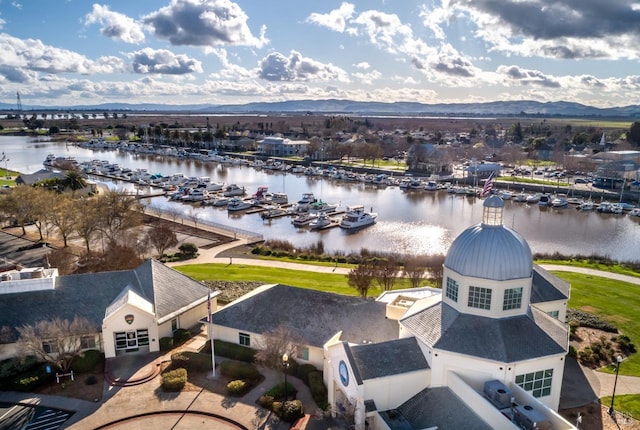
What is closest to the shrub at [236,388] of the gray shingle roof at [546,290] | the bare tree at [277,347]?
the bare tree at [277,347]

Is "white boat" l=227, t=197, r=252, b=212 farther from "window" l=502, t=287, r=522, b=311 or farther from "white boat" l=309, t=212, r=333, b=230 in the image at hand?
"window" l=502, t=287, r=522, b=311

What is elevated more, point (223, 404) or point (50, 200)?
point (50, 200)

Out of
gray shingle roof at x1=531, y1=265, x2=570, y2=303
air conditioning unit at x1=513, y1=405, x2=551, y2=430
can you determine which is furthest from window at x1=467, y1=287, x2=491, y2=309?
gray shingle roof at x1=531, y1=265, x2=570, y2=303

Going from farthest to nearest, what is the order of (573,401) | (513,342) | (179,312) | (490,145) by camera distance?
(490,145), (179,312), (573,401), (513,342)

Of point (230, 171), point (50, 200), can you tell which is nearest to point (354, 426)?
point (50, 200)

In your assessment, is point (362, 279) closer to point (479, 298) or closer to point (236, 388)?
point (236, 388)

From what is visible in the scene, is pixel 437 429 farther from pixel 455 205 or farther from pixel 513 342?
pixel 455 205

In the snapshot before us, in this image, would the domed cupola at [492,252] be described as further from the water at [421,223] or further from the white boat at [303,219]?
the white boat at [303,219]

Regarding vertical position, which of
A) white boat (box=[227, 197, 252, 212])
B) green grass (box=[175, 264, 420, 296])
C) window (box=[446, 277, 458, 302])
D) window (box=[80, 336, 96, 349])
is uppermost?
window (box=[446, 277, 458, 302])
